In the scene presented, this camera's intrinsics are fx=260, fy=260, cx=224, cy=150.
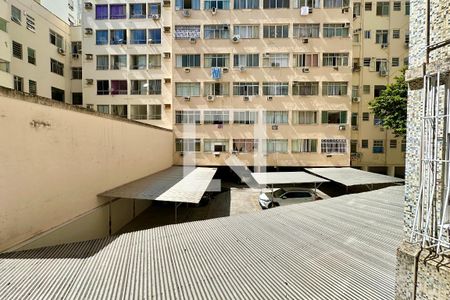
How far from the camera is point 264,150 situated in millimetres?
22859

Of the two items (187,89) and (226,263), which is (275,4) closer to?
(187,89)

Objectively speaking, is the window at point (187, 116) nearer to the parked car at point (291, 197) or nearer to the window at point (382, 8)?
the parked car at point (291, 197)

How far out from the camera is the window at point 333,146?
2252 centimetres

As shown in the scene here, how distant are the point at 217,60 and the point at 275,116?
712 cm

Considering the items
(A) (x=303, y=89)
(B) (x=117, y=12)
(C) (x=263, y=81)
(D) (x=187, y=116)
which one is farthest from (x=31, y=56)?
(A) (x=303, y=89)

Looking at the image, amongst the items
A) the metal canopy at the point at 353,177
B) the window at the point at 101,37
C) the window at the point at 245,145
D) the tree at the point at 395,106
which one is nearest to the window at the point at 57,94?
the window at the point at 101,37

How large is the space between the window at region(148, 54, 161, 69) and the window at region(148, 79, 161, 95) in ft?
4.28

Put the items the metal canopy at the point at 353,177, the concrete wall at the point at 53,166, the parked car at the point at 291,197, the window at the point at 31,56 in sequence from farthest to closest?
the window at the point at 31,56 < the metal canopy at the point at 353,177 < the parked car at the point at 291,197 < the concrete wall at the point at 53,166

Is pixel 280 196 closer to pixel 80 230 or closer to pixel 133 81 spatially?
pixel 80 230

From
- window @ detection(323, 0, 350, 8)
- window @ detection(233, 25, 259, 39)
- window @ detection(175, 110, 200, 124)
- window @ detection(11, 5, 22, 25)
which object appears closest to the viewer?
window @ detection(11, 5, 22, 25)

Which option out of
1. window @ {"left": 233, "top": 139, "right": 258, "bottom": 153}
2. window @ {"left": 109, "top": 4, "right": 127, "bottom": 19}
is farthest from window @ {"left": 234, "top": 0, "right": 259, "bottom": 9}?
window @ {"left": 233, "top": 139, "right": 258, "bottom": 153}

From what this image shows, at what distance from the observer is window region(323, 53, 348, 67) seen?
22.2 m

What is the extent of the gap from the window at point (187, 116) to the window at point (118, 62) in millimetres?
7147

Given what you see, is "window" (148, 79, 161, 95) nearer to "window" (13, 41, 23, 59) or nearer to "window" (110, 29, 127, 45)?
"window" (110, 29, 127, 45)
